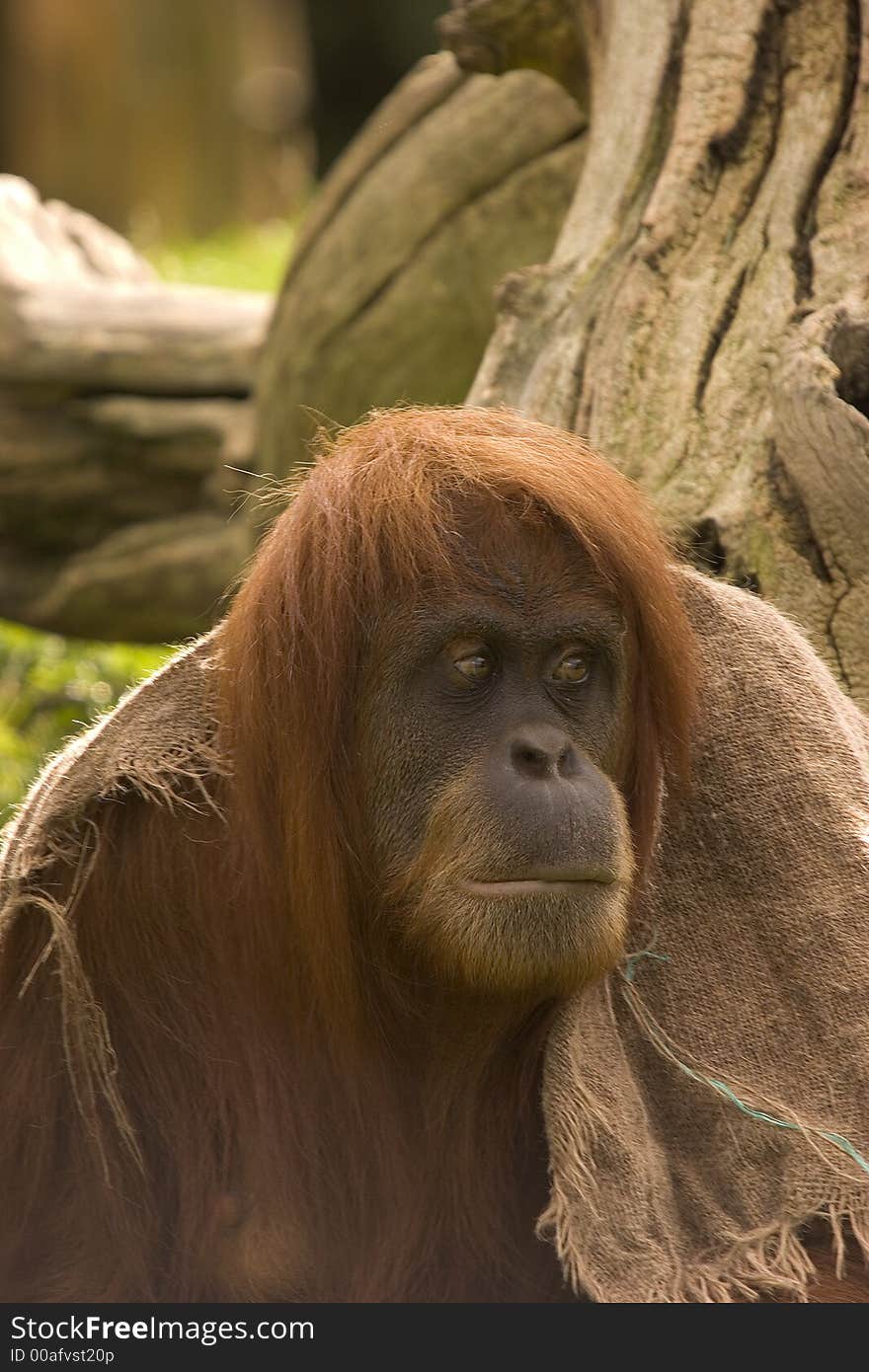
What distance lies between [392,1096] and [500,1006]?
183mm

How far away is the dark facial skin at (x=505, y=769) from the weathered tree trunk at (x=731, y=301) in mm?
542

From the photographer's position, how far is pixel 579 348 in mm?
2955

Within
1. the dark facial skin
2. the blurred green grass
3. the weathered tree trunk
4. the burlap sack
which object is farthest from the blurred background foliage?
the dark facial skin

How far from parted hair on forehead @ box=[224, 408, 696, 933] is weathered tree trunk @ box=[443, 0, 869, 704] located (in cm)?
43

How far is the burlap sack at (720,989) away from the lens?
2123mm

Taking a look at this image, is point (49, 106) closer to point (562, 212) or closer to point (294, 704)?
point (562, 212)

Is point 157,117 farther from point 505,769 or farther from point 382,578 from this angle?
point 505,769

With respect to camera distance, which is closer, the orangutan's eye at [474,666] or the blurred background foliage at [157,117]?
the orangutan's eye at [474,666]

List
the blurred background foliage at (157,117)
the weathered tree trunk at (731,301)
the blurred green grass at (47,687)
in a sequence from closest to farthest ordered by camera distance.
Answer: the weathered tree trunk at (731,301) < the blurred green grass at (47,687) < the blurred background foliage at (157,117)

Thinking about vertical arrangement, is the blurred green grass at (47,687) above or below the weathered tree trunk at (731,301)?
below

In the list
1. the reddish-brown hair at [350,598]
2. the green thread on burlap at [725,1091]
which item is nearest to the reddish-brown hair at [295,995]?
the reddish-brown hair at [350,598]

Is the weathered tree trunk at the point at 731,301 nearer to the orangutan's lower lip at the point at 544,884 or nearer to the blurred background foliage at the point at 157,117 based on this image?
the orangutan's lower lip at the point at 544,884

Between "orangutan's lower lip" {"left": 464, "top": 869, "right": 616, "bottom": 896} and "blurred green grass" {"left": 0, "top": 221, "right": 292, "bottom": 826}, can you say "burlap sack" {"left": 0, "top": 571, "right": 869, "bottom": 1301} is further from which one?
"blurred green grass" {"left": 0, "top": 221, "right": 292, "bottom": 826}

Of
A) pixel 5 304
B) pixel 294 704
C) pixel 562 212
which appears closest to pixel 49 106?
pixel 5 304
